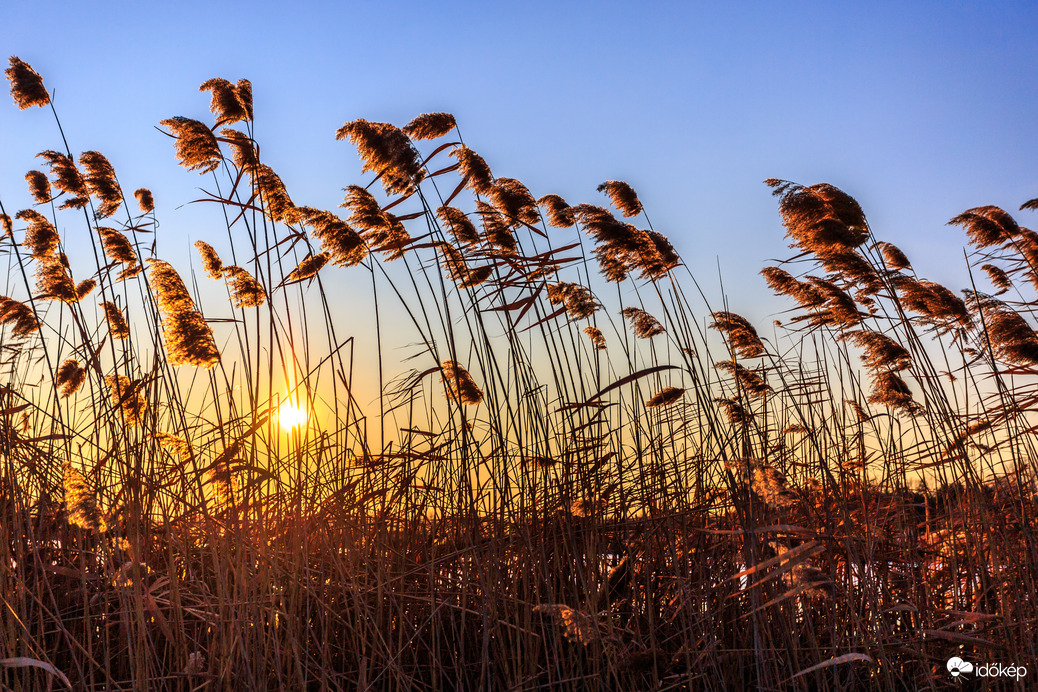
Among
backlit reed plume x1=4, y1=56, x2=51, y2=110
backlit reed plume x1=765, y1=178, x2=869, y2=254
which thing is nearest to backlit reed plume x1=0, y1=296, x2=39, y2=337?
backlit reed plume x1=4, y1=56, x2=51, y2=110

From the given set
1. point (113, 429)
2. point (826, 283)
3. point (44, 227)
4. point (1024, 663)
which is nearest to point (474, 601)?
point (113, 429)

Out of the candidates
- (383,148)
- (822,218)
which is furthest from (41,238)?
(822,218)

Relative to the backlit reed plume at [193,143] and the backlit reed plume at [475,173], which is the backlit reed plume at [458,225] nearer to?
the backlit reed plume at [475,173]

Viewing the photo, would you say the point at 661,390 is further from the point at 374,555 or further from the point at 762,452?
the point at 374,555

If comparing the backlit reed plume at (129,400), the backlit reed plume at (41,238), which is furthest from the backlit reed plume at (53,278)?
the backlit reed plume at (129,400)

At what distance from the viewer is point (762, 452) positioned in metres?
2.53

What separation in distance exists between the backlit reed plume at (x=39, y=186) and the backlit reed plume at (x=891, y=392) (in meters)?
3.27

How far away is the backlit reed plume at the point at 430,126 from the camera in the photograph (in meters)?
2.58

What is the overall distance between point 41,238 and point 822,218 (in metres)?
2.72

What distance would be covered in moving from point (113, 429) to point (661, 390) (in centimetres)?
179

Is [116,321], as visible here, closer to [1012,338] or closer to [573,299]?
[573,299]

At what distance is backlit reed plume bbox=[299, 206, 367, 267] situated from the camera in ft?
7.95

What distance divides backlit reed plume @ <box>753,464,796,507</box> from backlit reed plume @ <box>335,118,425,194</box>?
1.37m

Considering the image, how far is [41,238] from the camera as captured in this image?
111 inches
